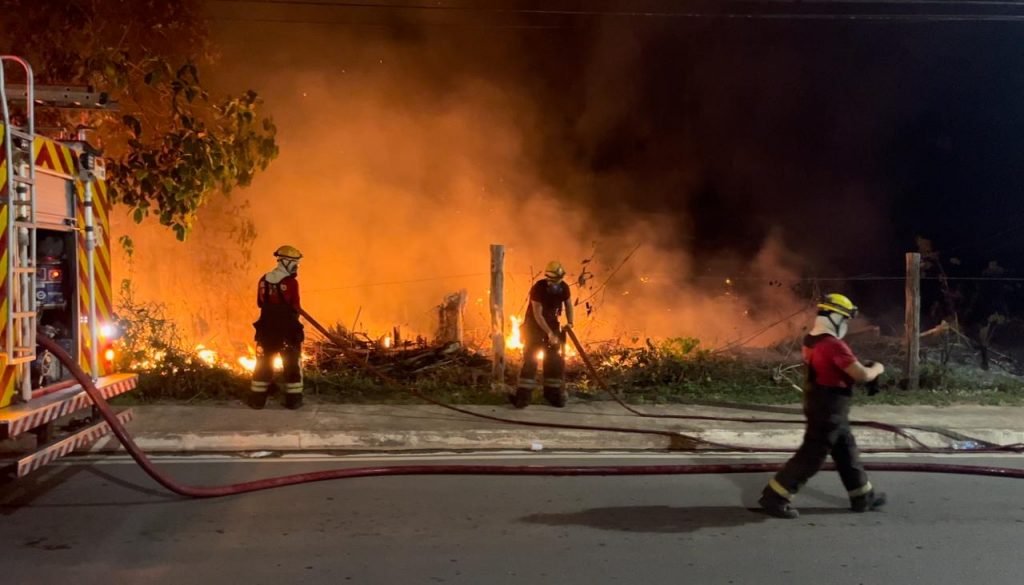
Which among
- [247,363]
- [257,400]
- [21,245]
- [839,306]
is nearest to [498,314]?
[257,400]

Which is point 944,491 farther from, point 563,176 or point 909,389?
point 563,176

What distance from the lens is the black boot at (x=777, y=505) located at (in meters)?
4.62

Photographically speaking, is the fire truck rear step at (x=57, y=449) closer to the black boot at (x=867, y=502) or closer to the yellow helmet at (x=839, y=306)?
the yellow helmet at (x=839, y=306)

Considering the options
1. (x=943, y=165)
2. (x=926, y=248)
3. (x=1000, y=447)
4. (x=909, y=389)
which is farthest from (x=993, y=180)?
(x=1000, y=447)

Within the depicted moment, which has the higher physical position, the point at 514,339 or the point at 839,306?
the point at 839,306

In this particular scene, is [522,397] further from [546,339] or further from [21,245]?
[21,245]

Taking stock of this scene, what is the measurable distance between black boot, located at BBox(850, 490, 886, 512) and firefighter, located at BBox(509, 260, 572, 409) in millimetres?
3392

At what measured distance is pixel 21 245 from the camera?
410 centimetres

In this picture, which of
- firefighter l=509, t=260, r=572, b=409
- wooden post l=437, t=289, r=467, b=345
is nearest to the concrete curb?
firefighter l=509, t=260, r=572, b=409

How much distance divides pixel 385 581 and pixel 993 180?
1862 cm

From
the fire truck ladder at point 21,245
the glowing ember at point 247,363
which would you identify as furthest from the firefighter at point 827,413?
the glowing ember at point 247,363

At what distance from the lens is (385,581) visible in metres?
3.64

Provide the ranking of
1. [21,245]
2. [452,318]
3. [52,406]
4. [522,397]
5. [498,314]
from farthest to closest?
[452,318] → [498,314] → [522,397] → [52,406] → [21,245]

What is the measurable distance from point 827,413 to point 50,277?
468 cm
